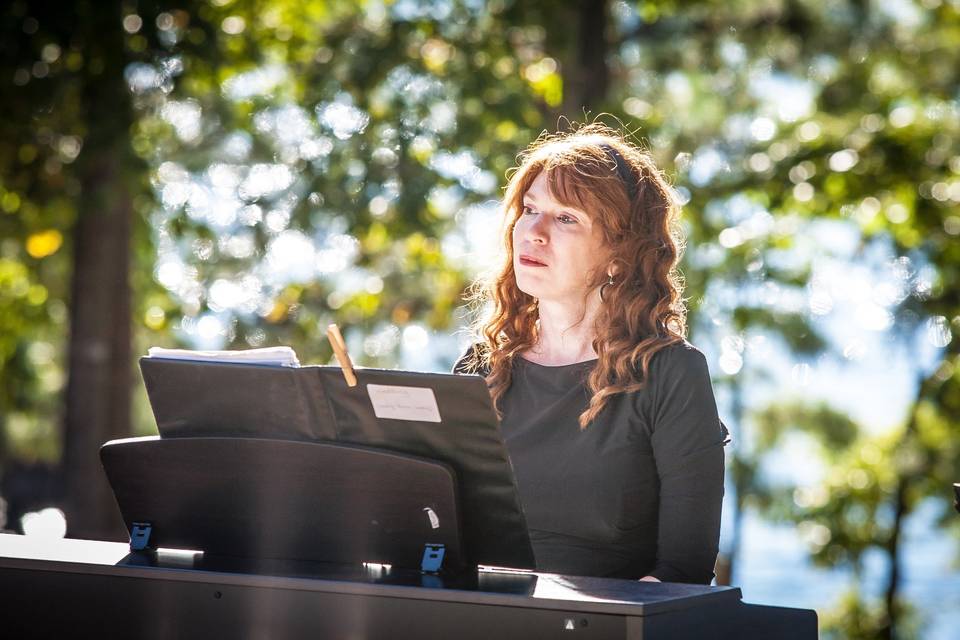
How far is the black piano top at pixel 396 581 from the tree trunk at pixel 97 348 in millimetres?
4830

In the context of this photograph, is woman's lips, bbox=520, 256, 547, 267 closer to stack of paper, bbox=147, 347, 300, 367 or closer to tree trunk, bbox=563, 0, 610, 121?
stack of paper, bbox=147, 347, 300, 367

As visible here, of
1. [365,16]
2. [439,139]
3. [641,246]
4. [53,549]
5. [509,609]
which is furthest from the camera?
[365,16]

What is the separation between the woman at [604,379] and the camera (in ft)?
8.08

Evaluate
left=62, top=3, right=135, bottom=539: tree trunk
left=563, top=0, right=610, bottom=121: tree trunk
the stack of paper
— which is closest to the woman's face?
the stack of paper

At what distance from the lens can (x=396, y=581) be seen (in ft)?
6.10

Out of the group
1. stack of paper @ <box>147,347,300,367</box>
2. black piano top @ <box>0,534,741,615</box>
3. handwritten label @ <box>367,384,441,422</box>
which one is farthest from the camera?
stack of paper @ <box>147,347,300,367</box>

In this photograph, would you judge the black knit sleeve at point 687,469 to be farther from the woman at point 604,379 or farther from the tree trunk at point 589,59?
the tree trunk at point 589,59

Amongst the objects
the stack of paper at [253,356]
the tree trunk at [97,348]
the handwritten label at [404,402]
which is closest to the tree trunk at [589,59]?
the tree trunk at [97,348]

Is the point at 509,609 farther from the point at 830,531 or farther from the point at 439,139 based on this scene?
the point at 830,531

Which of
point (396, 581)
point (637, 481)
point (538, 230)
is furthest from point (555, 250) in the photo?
point (396, 581)

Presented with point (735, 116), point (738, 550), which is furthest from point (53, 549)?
point (735, 116)

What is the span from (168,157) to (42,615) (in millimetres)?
6127

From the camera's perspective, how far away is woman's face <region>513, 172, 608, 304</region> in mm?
2641

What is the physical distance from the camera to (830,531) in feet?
26.1
